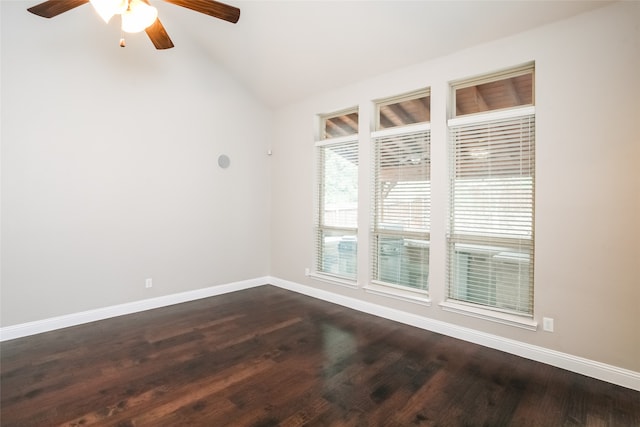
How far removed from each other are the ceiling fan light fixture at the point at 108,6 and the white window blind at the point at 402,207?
8.89ft

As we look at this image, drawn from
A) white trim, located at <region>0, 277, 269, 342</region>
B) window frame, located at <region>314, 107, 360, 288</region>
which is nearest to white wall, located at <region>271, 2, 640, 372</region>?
window frame, located at <region>314, 107, 360, 288</region>

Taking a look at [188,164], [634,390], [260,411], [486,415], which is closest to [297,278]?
[188,164]

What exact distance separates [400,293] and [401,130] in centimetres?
186

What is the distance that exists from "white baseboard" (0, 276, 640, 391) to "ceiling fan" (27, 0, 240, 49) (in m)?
2.88

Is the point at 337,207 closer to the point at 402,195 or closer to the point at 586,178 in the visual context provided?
the point at 402,195

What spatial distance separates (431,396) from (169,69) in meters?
4.53

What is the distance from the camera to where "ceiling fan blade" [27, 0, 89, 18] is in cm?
250

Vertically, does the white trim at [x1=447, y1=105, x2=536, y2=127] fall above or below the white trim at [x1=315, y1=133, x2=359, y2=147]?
below

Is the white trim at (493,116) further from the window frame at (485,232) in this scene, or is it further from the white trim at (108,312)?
the white trim at (108,312)

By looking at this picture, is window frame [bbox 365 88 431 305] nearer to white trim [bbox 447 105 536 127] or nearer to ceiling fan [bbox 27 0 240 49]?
white trim [bbox 447 105 536 127]

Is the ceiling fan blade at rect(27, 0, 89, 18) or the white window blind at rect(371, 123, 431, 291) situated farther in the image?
the white window blind at rect(371, 123, 431, 291)

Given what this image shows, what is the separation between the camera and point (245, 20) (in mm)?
3729

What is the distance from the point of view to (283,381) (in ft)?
7.96

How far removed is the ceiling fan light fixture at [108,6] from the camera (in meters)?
2.05
